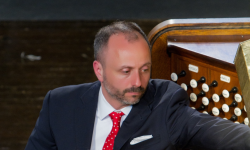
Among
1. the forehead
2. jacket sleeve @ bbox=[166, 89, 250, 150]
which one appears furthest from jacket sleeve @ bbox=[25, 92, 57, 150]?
jacket sleeve @ bbox=[166, 89, 250, 150]

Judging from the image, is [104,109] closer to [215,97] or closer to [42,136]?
[42,136]

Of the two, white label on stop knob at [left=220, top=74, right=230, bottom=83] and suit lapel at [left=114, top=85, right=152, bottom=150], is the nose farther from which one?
white label on stop knob at [left=220, top=74, right=230, bottom=83]


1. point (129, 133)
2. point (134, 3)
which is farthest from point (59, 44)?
point (129, 133)

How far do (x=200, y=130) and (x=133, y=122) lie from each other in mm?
356

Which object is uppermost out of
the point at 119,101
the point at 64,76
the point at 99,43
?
the point at 99,43

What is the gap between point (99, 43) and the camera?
181 cm

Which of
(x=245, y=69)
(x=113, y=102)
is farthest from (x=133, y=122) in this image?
(x=245, y=69)

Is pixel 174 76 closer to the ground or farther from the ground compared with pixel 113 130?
farther from the ground

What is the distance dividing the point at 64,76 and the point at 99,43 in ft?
8.76

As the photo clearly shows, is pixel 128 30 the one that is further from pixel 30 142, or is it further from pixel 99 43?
pixel 30 142

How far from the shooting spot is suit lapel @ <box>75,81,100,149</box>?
183cm

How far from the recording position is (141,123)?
1803 mm

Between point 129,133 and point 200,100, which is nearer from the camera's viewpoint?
point 129,133

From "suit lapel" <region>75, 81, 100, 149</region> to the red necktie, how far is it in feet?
0.31
